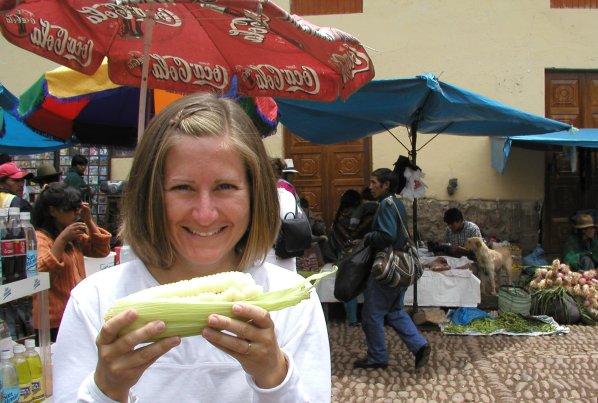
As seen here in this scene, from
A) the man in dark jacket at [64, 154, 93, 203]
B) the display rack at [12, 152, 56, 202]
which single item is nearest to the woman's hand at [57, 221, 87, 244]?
the man in dark jacket at [64, 154, 93, 203]

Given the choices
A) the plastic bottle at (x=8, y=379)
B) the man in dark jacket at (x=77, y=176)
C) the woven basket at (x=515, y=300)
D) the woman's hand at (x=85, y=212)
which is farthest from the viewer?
the man in dark jacket at (x=77, y=176)

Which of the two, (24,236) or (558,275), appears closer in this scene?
(24,236)

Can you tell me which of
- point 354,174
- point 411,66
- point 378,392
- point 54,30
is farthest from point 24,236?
point 411,66

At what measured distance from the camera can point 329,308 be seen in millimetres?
7238

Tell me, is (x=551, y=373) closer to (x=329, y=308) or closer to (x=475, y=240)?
(x=475, y=240)

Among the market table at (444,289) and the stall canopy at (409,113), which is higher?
the stall canopy at (409,113)

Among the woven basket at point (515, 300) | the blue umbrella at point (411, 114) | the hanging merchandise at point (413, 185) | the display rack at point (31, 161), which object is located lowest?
the woven basket at point (515, 300)

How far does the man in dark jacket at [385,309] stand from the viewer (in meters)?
5.14

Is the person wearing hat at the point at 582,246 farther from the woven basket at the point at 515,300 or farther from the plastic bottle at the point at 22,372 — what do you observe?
the plastic bottle at the point at 22,372

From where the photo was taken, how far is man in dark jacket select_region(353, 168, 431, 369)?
202 inches

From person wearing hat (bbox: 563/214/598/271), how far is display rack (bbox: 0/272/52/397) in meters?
7.72

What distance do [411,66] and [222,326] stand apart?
9.30m

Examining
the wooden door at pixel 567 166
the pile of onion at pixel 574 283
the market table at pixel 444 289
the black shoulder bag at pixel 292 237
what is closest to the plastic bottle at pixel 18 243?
the black shoulder bag at pixel 292 237

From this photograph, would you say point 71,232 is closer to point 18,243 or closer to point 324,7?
point 18,243
